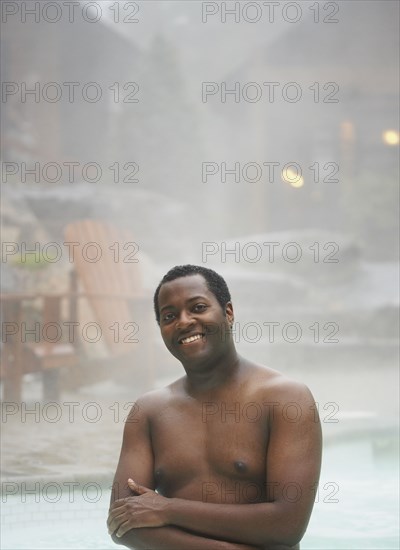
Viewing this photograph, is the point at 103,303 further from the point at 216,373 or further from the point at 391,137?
the point at 216,373

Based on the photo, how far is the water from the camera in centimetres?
350

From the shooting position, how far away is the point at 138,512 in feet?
5.25

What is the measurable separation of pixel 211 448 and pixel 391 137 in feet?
17.0

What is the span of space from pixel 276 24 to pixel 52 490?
146 inches

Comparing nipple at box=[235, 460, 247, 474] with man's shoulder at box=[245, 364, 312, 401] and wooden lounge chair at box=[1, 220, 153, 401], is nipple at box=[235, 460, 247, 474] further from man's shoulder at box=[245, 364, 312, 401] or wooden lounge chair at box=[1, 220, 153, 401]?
wooden lounge chair at box=[1, 220, 153, 401]

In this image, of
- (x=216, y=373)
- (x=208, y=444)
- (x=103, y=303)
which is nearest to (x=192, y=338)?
(x=216, y=373)

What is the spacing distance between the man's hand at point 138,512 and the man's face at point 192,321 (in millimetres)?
251

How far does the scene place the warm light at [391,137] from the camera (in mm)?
6531

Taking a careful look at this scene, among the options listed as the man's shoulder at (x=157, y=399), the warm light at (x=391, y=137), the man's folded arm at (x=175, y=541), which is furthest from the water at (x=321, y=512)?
the warm light at (x=391, y=137)

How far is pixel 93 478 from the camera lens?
4.41 metres

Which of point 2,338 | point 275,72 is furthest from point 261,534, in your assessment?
point 275,72

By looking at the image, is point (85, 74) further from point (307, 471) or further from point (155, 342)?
point (307, 471)

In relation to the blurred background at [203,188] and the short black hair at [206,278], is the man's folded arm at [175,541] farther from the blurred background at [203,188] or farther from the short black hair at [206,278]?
the blurred background at [203,188]

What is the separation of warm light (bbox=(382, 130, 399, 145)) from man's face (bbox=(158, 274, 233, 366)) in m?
5.11
